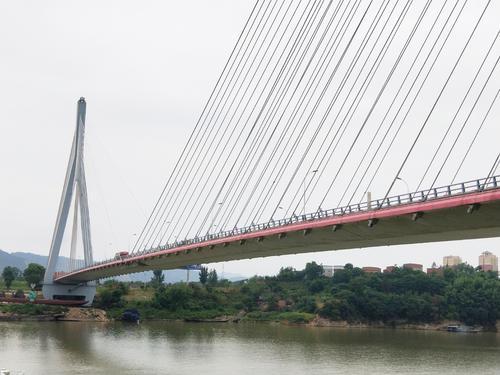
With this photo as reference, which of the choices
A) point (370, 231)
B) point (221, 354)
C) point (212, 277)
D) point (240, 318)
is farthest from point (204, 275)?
point (370, 231)

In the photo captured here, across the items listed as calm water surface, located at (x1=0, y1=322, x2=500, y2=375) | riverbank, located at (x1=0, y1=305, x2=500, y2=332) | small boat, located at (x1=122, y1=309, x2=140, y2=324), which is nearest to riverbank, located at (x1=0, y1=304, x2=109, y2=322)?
riverbank, located at (x1=0, y1=305, x2=500, y2=332)

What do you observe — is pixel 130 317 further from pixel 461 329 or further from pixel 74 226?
pixel 461 329

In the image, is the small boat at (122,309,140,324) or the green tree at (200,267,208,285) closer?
the small boat at (122,309,140,324)

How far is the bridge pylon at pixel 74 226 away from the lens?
198ft

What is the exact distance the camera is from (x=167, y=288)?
249 feet

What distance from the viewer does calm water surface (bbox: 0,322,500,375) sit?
30938 mm

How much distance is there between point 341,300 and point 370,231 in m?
49.1

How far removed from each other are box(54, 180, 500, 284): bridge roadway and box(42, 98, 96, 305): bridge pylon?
22820mm

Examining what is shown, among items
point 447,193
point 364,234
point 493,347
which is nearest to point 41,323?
point 493,347

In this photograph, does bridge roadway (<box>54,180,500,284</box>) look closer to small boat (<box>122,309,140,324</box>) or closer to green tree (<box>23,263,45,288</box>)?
small boat (<box>122,309,140,324</box>)

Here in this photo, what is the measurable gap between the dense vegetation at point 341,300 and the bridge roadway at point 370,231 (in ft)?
114

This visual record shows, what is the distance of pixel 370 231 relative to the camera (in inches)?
1012

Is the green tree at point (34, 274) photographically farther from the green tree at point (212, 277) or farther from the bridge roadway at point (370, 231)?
the bridge roadway at point (370, 231)

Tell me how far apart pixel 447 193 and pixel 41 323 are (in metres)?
45.4
